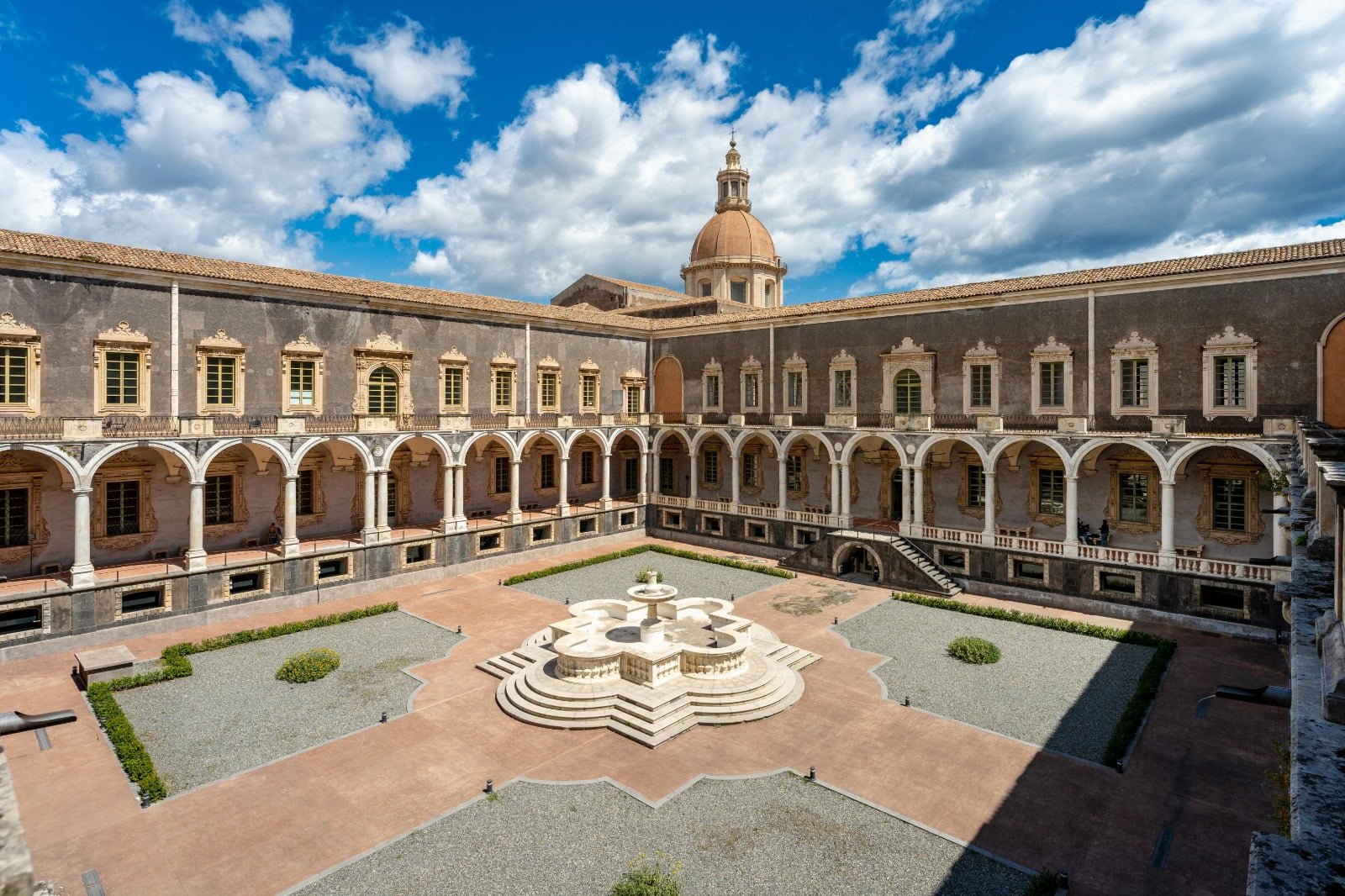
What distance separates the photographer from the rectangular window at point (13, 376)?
22609 millimetres

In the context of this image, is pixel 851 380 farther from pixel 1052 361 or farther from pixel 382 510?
pixel 382 510

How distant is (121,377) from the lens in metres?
24.6

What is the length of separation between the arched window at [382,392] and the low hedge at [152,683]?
8562 millimetres

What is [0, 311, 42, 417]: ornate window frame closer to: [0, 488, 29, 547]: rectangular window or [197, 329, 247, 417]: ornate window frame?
[0, 488, 29, 547]: rectangular window

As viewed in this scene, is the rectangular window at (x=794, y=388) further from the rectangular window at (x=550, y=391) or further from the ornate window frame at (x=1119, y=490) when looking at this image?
the ornate window frame at (x=1119, y=490)

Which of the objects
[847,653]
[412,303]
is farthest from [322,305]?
[847,653]

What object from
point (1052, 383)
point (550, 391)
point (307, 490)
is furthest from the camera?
point (550, 391)

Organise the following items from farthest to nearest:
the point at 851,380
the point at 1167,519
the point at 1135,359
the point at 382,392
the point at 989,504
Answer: the point at 851,380
the point at 382,392
the point at 989,504
the point at 1135,359
the point at 1167,519

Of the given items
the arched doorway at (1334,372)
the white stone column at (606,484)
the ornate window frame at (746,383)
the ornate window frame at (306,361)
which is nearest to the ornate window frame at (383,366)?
the ornate window frame at (306,361)

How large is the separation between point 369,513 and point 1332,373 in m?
33.8

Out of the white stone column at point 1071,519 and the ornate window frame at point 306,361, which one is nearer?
the white stone column at point 1071,519

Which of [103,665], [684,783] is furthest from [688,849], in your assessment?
[103,665]

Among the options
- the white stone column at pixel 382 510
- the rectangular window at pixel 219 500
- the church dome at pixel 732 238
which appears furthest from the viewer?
the church dome at pixel 732 238

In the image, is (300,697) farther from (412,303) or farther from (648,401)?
(648,401)
